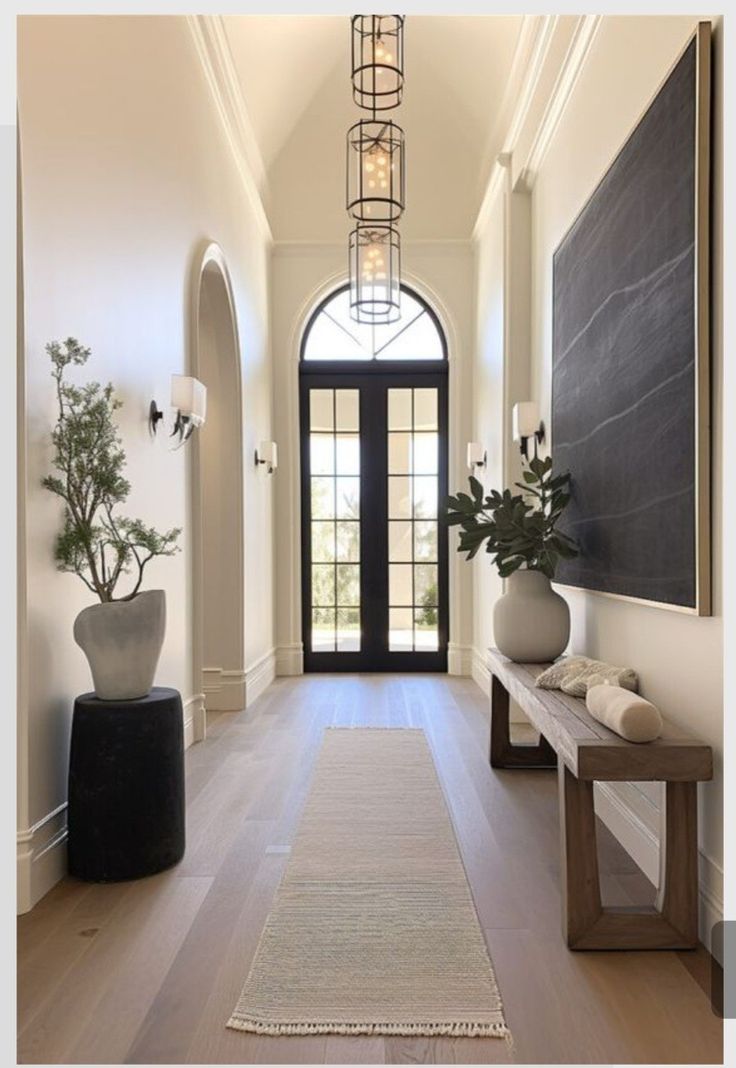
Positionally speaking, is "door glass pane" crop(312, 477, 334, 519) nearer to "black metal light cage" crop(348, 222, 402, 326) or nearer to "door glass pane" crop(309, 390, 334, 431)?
"door glass pane" crop(309, 390, 334, 431)

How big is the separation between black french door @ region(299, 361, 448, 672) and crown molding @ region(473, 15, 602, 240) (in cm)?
185

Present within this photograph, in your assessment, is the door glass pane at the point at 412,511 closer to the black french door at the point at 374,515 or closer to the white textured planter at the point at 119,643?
the black french door at the point at 374,515

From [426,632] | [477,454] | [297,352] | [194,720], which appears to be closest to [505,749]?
[194,720]

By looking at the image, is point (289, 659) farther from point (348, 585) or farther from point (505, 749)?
point (505, 749)

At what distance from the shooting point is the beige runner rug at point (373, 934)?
1.74 metres

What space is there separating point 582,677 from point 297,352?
452 cm

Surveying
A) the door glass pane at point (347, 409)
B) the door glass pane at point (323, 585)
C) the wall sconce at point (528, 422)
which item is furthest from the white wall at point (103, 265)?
the door glass pane at point (323, 585)

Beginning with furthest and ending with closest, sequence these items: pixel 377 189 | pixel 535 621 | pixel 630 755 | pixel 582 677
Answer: pixel 377 189 → pixel 535 621 → pixel 582 677 → pixel 630 755

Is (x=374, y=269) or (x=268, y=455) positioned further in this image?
(x=268, y=455)

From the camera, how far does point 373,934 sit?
211cm

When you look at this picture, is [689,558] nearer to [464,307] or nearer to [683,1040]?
[683,1040]

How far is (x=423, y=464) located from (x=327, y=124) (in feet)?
9.17

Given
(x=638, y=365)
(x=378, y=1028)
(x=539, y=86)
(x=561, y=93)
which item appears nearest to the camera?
(x=378, y=1028)

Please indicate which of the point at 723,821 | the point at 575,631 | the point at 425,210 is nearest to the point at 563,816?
the point at 723,821
